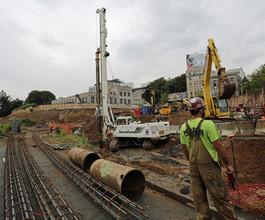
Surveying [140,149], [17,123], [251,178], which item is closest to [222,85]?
[251,178]

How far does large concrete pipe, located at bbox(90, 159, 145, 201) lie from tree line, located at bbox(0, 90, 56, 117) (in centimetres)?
5979

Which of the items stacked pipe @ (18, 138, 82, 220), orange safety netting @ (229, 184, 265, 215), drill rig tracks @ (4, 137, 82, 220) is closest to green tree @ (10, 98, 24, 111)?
drill rig tracks @ (4, 137, 82, 220)

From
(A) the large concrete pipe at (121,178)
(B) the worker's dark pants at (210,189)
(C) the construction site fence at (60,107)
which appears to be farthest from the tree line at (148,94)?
(B) the worker's dark pants at (210,189)

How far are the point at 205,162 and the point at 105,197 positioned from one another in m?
2.59

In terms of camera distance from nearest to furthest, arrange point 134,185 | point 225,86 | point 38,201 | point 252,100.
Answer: point 38,201 < point 134,185 < point 225,86 < point 252,100

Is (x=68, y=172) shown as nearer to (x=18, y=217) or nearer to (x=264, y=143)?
(x=18, y=217)

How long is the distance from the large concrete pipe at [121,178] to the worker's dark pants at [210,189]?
1.68 meters

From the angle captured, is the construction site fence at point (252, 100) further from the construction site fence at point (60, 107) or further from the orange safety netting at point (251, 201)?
the orange safety netting at point (251, 201)

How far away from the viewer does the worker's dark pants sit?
250 centimetres

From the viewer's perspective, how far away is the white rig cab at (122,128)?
38.4 feet

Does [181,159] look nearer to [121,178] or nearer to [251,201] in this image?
[251,201]

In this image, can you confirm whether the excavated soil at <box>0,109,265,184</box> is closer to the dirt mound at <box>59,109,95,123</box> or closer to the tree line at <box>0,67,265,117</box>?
the dirt mound at <box>59,109,95,123</box>

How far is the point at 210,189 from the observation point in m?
2.55

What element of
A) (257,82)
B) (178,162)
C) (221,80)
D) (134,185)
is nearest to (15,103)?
(178,162)
